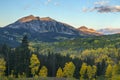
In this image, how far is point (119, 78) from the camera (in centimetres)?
5375

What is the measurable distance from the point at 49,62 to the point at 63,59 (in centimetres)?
1687

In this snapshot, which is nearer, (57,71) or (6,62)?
(6,62)

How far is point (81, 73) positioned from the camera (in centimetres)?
15638

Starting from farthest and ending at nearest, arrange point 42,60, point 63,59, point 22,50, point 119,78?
point 63,59 < point 42,60 < point 22,50 < point 119,78

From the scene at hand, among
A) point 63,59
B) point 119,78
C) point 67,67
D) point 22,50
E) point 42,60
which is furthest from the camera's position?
point 63,59

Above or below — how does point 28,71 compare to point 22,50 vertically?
below

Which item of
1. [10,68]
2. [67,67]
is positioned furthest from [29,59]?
[67,67]

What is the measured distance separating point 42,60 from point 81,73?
2175cm

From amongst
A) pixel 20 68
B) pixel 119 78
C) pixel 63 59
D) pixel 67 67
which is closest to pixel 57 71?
pixel 67 67

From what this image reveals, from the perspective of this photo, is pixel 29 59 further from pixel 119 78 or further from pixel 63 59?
pixel 119 78

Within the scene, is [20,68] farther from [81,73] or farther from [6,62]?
[81,73]

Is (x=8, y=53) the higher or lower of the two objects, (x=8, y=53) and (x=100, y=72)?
the higher

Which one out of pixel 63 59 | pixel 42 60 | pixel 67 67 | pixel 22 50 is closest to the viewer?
pixel 22 50

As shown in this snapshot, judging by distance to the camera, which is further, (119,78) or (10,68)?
(10,68)
